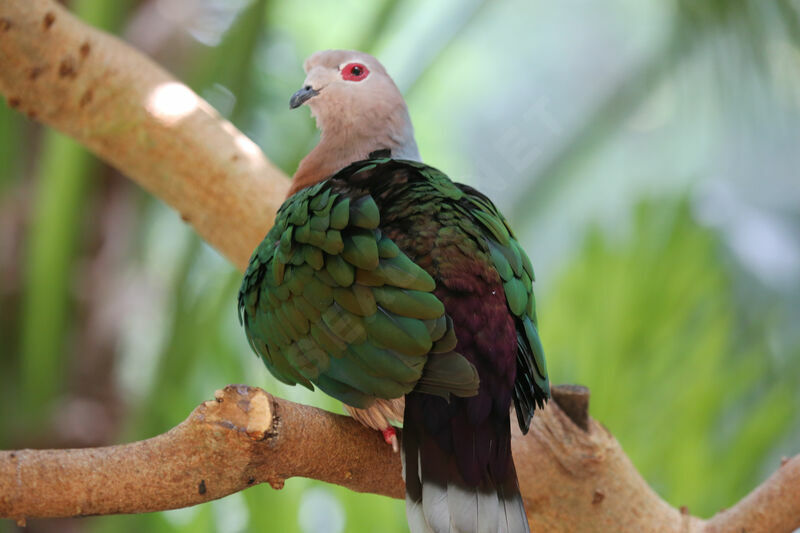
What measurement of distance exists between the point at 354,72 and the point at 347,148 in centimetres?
20

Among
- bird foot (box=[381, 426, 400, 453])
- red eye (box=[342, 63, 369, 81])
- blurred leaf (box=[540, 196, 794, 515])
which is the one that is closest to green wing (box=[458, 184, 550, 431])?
bird foot (box=[381, 426, 400, 453])

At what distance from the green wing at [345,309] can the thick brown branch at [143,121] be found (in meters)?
0.57

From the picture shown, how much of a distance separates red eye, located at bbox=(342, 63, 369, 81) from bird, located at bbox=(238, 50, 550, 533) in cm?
45

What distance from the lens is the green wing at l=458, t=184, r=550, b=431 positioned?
1.50 m

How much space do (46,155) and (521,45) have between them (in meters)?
5.40

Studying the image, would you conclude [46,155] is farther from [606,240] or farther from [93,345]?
[606,240]

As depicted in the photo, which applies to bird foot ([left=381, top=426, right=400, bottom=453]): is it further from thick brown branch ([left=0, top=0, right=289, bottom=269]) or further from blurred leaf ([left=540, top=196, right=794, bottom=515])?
blurred leaf ([left=540, top=196, right=794, bottom=515])

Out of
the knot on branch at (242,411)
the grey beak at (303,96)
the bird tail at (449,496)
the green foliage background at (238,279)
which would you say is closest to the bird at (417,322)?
the bird tail at (449,496)

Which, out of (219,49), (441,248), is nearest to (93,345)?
(219,49)

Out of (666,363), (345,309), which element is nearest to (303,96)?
(345,309)

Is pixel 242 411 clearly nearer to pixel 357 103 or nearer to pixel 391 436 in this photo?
pixel 391 436

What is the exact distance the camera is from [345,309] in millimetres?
1432

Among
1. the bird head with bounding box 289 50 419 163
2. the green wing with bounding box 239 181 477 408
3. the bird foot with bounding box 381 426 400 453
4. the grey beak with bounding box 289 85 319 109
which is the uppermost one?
the bird head with bounding box 289 50 419 163

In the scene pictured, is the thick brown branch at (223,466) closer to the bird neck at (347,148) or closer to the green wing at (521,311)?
the green wing at (521,311)
